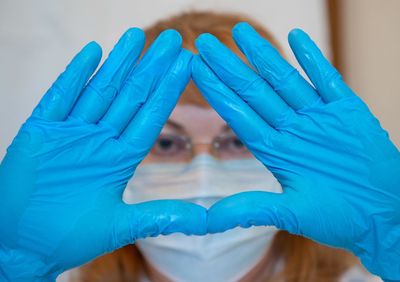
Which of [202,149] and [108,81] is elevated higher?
[108,81]

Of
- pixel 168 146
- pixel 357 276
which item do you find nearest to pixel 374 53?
pixel 357 276

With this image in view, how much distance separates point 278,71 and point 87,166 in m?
0.36

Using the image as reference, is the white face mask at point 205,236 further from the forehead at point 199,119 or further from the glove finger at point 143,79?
the glove finger at point 143,79

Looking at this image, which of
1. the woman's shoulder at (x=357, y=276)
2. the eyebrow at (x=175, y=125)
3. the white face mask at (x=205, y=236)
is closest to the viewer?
the white face mask at (x=205, y=236)

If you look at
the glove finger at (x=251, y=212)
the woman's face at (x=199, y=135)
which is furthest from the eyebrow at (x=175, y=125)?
the glove finger at (x=251, y=212)

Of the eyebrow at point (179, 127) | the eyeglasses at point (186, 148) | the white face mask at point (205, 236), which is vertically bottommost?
the white face mask at point (205, 236)

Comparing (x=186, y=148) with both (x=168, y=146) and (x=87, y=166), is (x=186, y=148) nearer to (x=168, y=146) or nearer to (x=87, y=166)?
(x=168, y=146)

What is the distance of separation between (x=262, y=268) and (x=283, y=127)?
0.50m

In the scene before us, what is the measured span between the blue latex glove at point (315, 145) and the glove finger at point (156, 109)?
0.04 metres

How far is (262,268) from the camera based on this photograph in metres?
1.21

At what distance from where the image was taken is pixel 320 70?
0.82 m

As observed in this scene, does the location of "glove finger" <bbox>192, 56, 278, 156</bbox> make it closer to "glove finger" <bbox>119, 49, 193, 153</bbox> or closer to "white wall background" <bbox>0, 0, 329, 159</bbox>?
"glove finger" <bbox>119, 49, 193, 153</bbox>

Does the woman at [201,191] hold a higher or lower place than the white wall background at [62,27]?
lower

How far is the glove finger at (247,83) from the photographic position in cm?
83
